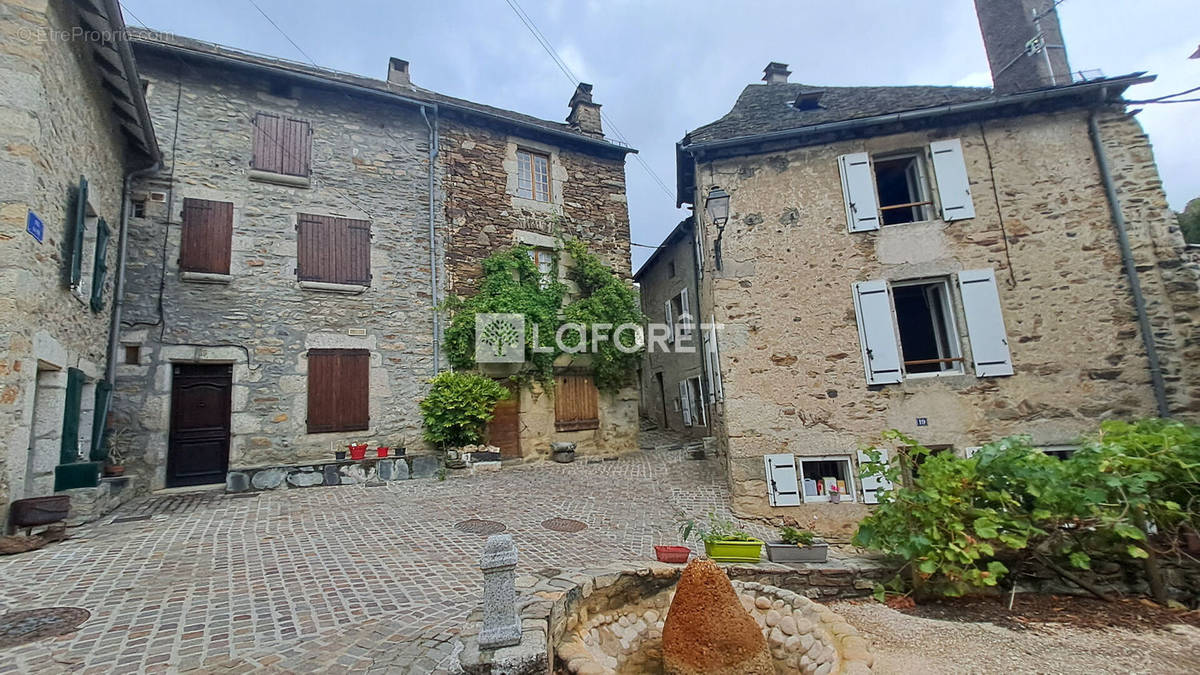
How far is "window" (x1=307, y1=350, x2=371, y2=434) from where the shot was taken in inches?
337

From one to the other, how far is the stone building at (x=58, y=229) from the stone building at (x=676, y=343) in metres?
10.1

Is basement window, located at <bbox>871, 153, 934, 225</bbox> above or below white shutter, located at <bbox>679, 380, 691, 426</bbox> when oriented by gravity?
above

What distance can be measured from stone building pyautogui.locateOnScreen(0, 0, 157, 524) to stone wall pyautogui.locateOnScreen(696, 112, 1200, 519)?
7.51 metres

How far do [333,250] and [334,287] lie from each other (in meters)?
0.73

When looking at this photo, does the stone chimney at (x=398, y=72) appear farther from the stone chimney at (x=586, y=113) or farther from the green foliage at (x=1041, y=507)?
the green foliage at (x=1041, y=507)

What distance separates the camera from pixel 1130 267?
634 centimetres

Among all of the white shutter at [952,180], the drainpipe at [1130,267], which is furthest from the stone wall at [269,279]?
the drainpipe at [1130,267]

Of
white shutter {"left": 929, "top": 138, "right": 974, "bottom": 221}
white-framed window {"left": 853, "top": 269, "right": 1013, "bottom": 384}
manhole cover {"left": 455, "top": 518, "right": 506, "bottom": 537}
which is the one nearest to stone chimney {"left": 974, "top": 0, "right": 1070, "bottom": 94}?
white shutter {"left": 929, "top": 138, "right": 974, "bottom": 221}

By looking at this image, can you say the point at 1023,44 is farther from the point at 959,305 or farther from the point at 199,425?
the point at 199,425

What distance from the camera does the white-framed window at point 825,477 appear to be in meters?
6.51

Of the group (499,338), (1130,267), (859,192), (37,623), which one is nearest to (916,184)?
(859,192)

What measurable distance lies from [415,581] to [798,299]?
5759mm

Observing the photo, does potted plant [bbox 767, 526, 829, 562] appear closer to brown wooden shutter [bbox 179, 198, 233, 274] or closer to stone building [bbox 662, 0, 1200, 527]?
stone building [bbox 662, 0, 1200, 527]

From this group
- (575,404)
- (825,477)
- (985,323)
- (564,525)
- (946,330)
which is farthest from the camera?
(575,404)
